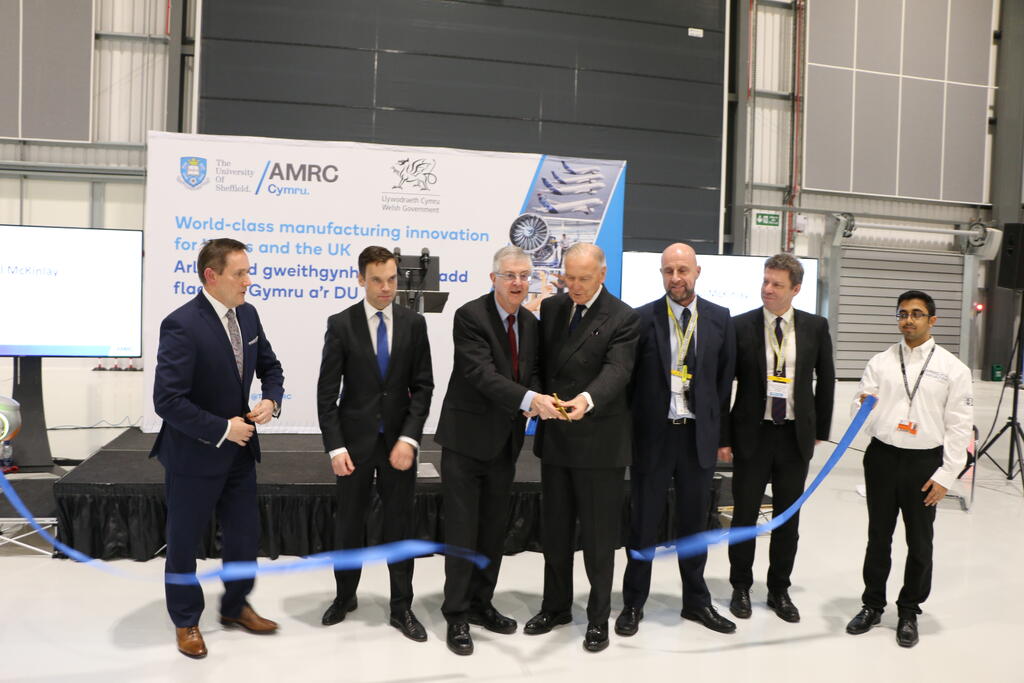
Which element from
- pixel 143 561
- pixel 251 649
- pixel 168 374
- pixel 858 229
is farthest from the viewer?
pixel 858 229

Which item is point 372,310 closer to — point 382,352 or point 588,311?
point 382,352

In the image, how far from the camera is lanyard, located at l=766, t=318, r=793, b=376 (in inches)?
133

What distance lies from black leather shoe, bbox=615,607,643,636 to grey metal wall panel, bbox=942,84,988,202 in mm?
13920

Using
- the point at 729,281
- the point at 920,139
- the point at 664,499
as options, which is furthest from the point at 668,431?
the point at 920,139

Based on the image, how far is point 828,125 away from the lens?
13.5 metres

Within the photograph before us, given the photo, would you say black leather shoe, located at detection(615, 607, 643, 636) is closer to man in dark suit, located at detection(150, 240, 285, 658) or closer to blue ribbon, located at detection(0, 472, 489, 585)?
blue ribbon, located at detection(0, 472, 489, 585)

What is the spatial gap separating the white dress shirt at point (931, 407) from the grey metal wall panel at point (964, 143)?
13.2 metres

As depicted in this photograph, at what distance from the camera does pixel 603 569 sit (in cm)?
308

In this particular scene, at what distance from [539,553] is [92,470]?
2.47m

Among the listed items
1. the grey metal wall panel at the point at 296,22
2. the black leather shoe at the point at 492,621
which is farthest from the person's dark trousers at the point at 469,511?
the grey metal wall panel at the point at 296,22

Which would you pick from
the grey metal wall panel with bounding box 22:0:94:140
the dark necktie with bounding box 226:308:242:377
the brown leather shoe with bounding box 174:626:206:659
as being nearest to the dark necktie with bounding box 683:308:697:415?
the dark necktie with bounding box 226:308:242:377

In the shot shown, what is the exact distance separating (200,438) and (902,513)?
275cm

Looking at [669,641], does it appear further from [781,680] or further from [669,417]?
[669,417]

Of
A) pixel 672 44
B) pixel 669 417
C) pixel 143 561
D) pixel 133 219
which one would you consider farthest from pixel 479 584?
pixel 133 219
